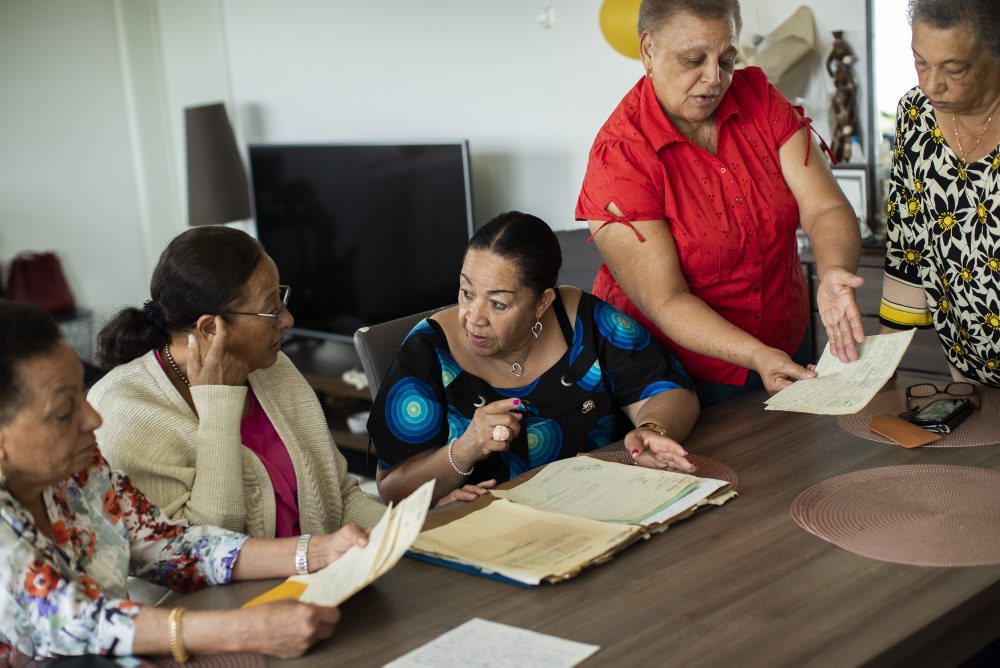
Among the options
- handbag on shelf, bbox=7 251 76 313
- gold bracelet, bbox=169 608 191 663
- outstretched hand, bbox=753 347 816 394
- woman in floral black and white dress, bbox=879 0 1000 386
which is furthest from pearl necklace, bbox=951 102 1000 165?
handbag on shelf, bbox=7 251 76 313

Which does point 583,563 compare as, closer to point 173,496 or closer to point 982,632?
point 982,632

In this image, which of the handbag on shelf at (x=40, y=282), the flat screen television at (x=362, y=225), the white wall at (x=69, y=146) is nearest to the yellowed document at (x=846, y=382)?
the flat screen television at (x=362, y=225)

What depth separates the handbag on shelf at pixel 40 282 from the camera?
5527 millimetres

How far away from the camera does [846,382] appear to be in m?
1.85

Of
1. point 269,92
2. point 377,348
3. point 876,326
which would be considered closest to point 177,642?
point 377,348

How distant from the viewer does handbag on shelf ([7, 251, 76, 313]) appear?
553 centimetres

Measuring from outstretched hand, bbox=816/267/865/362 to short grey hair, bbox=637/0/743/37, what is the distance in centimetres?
54

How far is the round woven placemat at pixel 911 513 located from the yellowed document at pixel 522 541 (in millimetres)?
284

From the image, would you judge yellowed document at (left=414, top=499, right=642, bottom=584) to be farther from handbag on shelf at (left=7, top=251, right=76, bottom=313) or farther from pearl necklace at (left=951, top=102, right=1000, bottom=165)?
handbag on shelf at (left=7, top=251, right=76, bottom=313)

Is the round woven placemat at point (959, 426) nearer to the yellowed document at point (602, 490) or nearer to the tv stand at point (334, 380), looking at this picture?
the yellowed document at point (602, 490)

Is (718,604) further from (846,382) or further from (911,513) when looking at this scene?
(846,382)

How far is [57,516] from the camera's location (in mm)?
1407

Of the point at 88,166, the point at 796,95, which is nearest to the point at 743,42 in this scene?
the point at 796,95

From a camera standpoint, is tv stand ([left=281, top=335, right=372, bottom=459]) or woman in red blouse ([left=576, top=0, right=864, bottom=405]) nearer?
woman in red blouse ([left=576, top=0, right=864, bottom=405])
